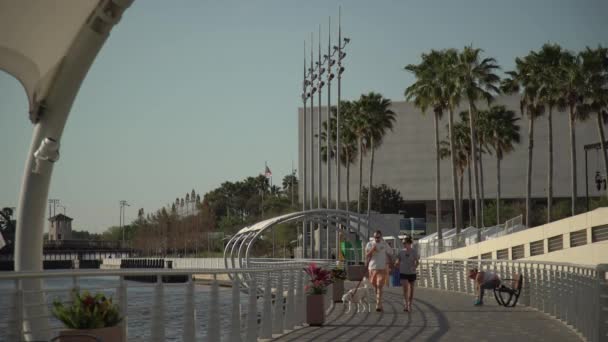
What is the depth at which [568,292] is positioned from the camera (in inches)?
716

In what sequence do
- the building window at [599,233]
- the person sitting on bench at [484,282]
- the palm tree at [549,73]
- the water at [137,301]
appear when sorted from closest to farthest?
the water at [137,301] < the person sitting on bench at [484,282] < the building window at [599,233] < the palm tree at [549,73]

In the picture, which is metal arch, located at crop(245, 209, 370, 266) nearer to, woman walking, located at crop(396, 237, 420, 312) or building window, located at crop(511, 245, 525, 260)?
building window, located at crop(511, 245, 525, 260)

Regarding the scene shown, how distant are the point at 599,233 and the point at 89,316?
3327cm

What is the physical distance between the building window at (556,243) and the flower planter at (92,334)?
3592cm

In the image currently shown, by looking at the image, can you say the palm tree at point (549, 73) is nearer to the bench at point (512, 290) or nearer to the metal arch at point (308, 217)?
the metal arch at point (308, 217)

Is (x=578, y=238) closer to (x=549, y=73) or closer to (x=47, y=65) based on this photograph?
(x=549, y=73)

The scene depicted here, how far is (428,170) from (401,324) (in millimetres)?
114901

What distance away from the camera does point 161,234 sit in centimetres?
16638

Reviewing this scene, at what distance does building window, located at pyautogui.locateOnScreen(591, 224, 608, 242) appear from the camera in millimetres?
39062

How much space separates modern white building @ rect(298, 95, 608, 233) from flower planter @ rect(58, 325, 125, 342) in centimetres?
11534

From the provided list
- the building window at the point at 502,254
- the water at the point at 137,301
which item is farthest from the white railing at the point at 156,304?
the building window at the point at 502,254

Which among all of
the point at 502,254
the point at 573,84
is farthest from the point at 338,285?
the point at 573,84

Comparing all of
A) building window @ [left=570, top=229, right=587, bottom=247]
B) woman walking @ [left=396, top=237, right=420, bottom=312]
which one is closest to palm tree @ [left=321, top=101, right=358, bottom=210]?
building window @ [left=570, top=229, right=587, bottom=247]

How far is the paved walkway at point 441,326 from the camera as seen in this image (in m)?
16.4
